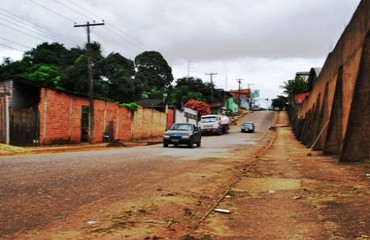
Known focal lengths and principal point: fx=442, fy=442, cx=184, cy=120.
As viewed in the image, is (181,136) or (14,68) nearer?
(181,136)

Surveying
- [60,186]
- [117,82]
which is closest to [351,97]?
[60,186]

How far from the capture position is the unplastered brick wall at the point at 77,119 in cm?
2633

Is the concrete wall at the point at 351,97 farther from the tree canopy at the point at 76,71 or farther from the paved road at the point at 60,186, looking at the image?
the tree canopy at the point at 76,71

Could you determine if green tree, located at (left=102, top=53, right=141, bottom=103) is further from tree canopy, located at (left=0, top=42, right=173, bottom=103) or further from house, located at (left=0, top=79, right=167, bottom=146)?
house, located at (left=0, top=79, right=167, bottom=146)

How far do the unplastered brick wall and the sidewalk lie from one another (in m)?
17.5

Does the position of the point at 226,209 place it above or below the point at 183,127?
below

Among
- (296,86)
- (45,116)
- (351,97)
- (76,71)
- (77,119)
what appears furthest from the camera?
(296,86)

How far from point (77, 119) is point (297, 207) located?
80.9ft

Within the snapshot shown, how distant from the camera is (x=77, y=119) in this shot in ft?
99.3

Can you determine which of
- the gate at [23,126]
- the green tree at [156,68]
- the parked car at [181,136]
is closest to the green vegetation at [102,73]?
the green tree at [156,68]

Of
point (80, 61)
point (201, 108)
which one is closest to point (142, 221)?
point (80, 61)

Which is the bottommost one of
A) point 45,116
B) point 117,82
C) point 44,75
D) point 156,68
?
point 45,116

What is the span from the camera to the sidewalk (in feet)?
18.9

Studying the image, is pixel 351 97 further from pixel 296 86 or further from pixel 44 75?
pixel 296 86
